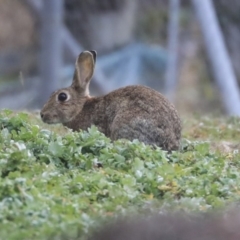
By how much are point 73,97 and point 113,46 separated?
27.6 ft

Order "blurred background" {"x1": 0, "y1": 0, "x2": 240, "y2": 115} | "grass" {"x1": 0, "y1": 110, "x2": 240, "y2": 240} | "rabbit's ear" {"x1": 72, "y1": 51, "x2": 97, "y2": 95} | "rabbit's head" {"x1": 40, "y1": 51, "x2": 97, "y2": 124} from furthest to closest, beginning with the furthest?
"blurred background" {"x1": 0, "y1": 0, "x2": 240, "y2": 115}
"rabbit's ear" {"x1": 72, "y1": 51, "x2": 97, "y2": 95}
"rabbit's head" {"x1": 40, "y1": 51, "x2": 97, "y2": 124}
"grass" {"x1": 0, "y1": 110, "x2": 240, "y2": 240}

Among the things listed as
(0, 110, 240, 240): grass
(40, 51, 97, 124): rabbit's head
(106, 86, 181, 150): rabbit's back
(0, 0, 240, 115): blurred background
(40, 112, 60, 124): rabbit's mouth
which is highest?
(0, 0, 240, 115): blurred background

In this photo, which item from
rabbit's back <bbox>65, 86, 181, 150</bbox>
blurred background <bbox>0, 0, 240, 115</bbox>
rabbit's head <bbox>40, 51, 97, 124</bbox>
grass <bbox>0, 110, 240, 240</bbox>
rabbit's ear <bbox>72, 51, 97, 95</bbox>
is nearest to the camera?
grass <bbox>0, 110, 240, 240</bbox>

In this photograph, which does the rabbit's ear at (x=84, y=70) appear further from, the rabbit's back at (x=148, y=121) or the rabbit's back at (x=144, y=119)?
the rabbit's back at (x=148, y=121)

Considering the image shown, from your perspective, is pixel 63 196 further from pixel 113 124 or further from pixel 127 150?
pixel 113 124

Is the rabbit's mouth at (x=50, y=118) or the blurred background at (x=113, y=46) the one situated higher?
the blurred background at (x=113, y=46)

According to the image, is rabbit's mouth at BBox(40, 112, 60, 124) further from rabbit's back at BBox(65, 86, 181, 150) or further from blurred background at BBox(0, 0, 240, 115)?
blurred background at BBox(0, 0, 240, 115)

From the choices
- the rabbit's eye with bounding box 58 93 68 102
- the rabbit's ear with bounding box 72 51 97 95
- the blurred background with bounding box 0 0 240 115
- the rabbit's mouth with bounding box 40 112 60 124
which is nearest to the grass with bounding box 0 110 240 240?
the rabbit's mouth with bounding box 40 112 60 124

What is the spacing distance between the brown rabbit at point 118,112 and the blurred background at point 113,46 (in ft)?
13.9

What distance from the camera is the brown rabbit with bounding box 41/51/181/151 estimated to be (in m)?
10.7

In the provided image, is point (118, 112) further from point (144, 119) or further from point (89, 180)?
point (89, 180)

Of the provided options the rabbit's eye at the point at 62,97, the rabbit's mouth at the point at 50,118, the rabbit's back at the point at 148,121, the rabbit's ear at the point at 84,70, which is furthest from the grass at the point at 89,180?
the rabbit's ear at the point at 84,70

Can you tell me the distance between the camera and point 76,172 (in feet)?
30.0

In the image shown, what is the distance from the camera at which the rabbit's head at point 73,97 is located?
12.3m
